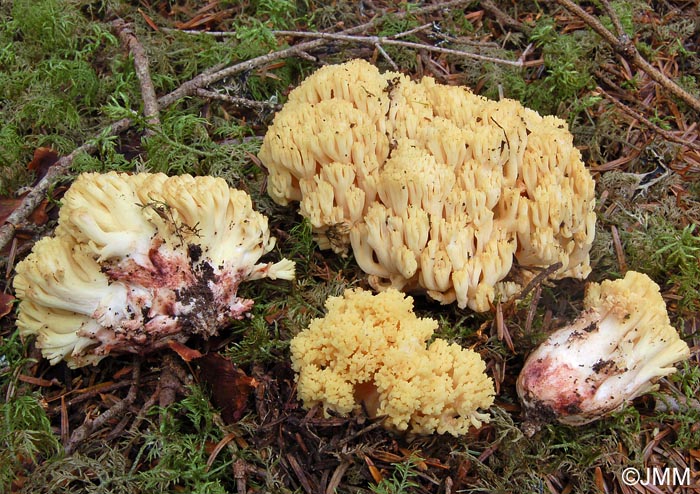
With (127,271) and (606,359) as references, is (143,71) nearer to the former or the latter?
(127,271)

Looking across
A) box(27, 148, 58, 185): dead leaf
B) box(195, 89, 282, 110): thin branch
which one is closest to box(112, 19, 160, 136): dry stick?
box(195, 89, 282, 110): thin branch

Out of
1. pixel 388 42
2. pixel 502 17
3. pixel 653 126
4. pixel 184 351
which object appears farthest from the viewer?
pixel 502 17

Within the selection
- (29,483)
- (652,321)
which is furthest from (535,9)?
(29,483)

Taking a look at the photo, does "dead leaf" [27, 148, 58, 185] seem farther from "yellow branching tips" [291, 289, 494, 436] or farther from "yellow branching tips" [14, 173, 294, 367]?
"yellow branching tips" [291, 289, 494, 436]

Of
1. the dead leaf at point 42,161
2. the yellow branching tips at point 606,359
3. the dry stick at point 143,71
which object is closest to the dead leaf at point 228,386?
the yellow branching tips at point 606,359

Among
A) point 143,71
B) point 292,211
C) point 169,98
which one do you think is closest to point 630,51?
point 292,211

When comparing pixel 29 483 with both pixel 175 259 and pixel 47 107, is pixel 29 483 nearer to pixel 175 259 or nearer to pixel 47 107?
pixel 175 259

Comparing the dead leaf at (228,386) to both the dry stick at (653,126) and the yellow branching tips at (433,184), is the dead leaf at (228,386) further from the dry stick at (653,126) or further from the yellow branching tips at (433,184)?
the dry stick at (653,126)
